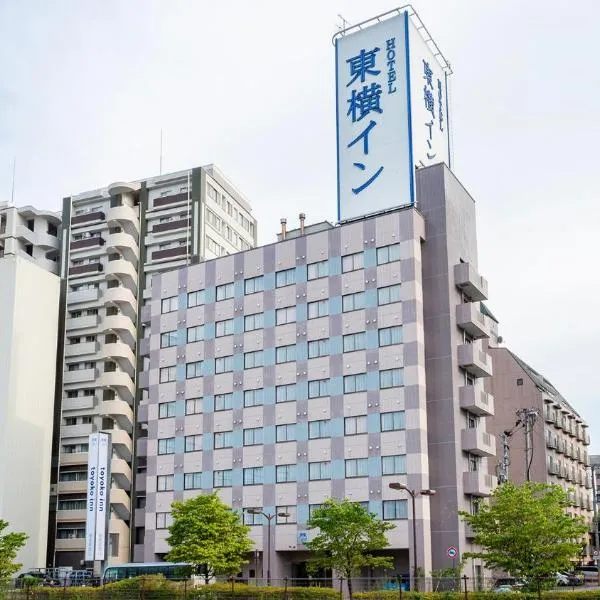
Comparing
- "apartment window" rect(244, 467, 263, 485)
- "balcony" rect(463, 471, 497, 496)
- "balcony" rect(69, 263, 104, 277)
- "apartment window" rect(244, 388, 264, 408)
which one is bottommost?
"balcony" rect(463, 471, 497, 496)

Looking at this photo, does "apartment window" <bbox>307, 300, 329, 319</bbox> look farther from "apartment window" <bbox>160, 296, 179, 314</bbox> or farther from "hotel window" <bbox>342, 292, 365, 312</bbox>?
"apartment window" <bbox>160, 296, 179, 314</bbox>

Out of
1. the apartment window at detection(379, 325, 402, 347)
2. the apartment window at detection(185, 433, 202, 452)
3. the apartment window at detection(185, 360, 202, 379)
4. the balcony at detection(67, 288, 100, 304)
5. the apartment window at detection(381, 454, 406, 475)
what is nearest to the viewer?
the apartment window at detection(381, 454, 406, 475)

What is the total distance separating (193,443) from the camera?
268 feet

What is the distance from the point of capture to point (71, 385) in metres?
107

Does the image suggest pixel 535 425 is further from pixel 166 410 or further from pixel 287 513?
pixel 166 410

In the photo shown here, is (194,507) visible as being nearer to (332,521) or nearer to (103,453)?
(332,521)

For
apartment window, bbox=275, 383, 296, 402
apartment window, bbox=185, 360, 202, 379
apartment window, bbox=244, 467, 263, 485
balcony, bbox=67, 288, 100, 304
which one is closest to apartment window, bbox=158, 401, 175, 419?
apartment window, bbox=185, 360, 202, 379

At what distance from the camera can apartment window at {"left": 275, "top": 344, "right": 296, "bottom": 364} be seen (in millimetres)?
77750

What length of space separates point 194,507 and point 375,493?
Answer: 1396cm

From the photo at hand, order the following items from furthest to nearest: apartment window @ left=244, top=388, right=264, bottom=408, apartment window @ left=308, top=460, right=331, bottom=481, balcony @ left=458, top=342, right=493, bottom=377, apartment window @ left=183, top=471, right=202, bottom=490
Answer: apartment window @ left=183, top=471, right=202, bottom=490
apartment window @ left=244, top=388, right=264, bottom=408
apartment window @ left=308, top=460, right=331, bottom=481
balcony @ left=458, top=342, right=493, bottom=377

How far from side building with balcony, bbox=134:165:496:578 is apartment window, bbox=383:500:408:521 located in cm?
11

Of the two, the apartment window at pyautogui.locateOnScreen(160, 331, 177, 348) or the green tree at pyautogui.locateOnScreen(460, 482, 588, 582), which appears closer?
the green tree at pyautogui.locateOnScreen(460, 482, 588, 582)

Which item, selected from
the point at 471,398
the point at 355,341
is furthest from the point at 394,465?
the point at 355,341

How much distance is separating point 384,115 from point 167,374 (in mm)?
30963
